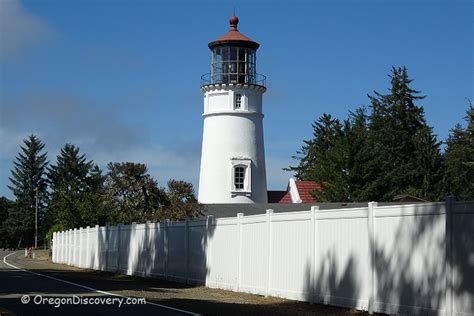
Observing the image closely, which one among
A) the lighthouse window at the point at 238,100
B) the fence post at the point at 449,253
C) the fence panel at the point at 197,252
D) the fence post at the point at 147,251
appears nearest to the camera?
the fence post at the point at 449,253

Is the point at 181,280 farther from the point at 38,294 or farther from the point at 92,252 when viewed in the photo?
the point at 92,252

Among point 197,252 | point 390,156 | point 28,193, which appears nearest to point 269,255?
point 197,252

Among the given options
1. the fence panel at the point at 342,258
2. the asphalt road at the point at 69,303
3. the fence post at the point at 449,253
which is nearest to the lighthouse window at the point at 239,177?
the asphalt road at the point at 69,303

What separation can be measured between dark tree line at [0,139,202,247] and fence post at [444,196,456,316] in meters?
26.1

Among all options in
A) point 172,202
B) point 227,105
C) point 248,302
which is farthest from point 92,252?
point 248,302

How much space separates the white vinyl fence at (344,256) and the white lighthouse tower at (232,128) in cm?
2078

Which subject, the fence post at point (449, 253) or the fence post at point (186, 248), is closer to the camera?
the fence post at point (449, 253)

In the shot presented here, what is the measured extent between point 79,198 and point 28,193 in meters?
42.7

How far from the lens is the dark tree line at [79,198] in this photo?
4191 cm

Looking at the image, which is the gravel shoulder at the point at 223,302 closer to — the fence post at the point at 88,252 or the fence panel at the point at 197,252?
the fence panel at the point at 197,252

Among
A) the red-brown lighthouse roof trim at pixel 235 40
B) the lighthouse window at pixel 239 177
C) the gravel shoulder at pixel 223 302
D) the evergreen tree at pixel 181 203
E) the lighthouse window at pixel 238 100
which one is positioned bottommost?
the gravel shoulder at pixel 223 302

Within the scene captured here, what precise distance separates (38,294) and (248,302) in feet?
18.1

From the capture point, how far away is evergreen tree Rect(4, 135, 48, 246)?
107 m

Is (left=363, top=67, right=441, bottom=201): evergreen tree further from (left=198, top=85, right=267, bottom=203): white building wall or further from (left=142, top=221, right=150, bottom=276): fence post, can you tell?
(left=142, top=221, right=150, bottom=276): fence post
